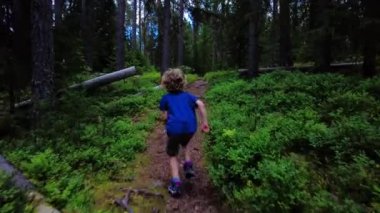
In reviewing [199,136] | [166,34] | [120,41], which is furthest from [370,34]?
[120,41]

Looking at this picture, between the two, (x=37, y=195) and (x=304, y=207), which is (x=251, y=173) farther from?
(x=37, y=195)

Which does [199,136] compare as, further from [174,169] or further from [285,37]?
[285,37]

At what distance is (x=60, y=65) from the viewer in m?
12.2

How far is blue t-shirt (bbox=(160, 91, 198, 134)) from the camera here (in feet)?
21.0

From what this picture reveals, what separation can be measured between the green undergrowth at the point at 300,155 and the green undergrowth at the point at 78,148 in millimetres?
1978

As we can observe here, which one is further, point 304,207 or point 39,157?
point 39,157

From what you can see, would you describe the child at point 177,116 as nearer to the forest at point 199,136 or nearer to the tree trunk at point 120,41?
the forest at point 199,136

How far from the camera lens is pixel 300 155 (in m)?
6.42

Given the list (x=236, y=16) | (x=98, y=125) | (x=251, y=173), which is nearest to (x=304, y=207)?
(x=251, y=173)

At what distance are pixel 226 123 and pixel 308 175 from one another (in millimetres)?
3942

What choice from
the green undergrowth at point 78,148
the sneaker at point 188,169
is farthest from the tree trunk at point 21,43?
the sneaker at point 188,169

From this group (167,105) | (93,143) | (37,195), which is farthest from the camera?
(93,143)

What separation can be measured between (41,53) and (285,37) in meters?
15.8

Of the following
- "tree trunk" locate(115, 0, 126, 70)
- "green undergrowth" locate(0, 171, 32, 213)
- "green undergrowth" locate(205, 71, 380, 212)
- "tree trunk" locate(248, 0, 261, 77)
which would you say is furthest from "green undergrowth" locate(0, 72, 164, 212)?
"tree trunk" locate(115, 0, 126, 70)
